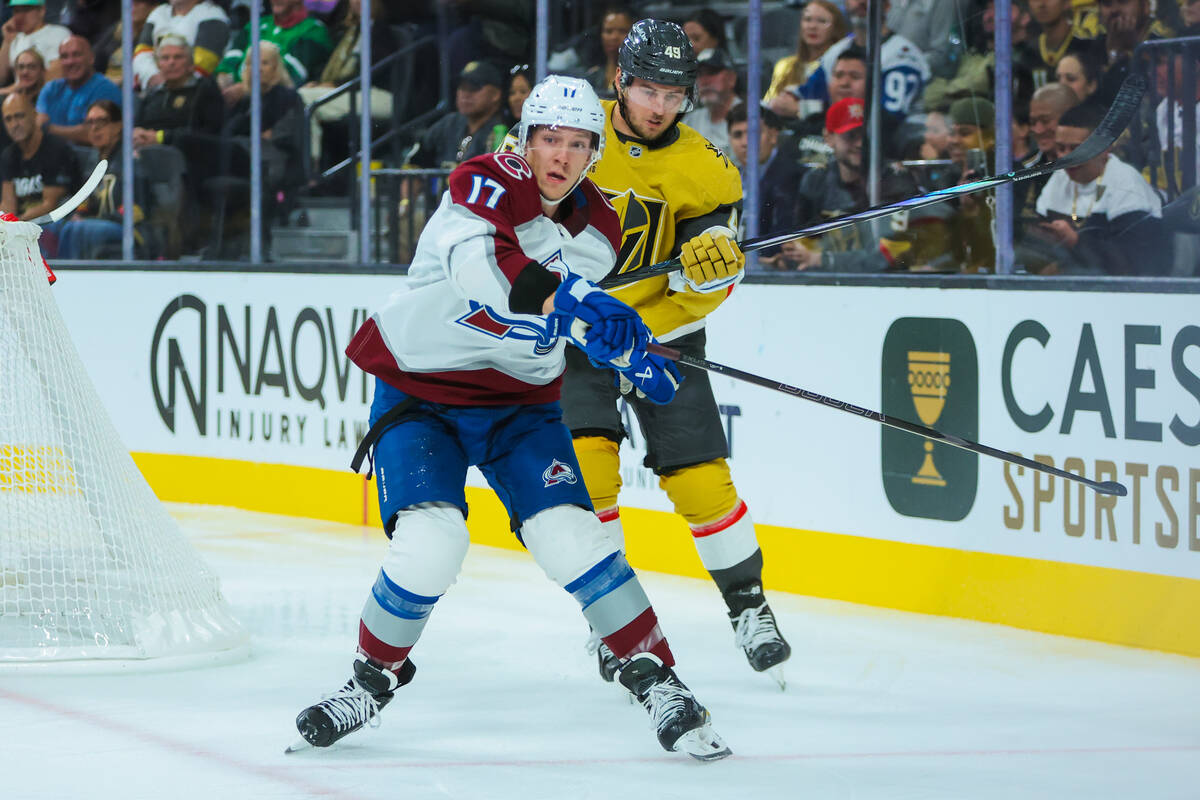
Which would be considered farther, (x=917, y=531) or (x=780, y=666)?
(x=917, y=531)

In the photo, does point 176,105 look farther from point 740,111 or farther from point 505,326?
point 505,326

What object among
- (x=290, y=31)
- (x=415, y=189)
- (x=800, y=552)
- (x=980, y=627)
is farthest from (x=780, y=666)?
(x=290, y=31)

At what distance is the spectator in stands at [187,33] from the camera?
263 inches

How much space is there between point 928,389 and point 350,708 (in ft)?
6.66

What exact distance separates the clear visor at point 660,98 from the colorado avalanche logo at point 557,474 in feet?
3.01

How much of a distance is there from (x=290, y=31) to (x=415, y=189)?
89 centimetres

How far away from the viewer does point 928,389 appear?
175 inches

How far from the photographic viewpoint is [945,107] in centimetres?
462

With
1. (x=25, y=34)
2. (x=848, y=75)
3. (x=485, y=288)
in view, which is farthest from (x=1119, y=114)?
(x=25, y=34)

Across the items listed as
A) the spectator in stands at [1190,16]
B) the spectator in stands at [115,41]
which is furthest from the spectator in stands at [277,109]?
the spectator in stands at [1190,16]

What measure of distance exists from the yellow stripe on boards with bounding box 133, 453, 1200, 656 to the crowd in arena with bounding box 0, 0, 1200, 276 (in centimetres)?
73

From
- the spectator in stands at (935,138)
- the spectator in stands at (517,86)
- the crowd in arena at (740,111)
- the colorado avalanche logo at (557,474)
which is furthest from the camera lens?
the spectator in stands at (517,86)

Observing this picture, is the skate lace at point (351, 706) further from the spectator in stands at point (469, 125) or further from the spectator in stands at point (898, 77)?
the spectator in stands at point (469, 125)

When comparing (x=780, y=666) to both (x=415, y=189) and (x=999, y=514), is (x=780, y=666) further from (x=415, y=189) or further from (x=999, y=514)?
(x=415, y=189)
